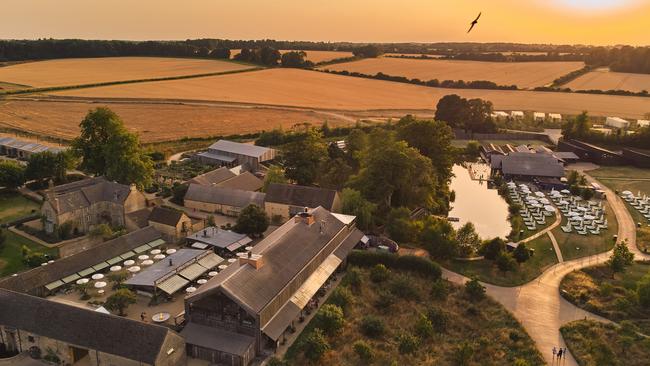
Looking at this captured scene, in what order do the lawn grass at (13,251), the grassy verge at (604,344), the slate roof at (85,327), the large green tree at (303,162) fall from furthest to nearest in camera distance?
the large green tree at (303,162) → the lawn grass at (13,251) → the grassy verge at (604,344) → the slate roof at (85,327)

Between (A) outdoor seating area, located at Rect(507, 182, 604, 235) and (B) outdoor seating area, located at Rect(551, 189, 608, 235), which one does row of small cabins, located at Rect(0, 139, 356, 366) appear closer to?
(A) outdoor seating area, located at Rect(507, 182, 604, 235)

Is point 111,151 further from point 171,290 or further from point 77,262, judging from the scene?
point 171,290

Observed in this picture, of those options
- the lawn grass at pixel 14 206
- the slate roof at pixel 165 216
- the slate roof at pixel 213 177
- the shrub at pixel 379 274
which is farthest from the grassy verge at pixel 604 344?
the lawn grass at pixel 14 206

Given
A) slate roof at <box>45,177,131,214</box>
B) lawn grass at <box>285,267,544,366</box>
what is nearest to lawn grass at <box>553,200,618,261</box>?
lawn grass at <box>285,267,544,366</box>

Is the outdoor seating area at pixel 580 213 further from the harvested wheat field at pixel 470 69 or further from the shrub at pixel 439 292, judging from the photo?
the harvested wheat field at pixel 470 69

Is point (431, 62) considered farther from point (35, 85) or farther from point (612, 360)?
point (612, 360)

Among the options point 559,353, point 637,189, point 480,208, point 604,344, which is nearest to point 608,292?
point 604,344
